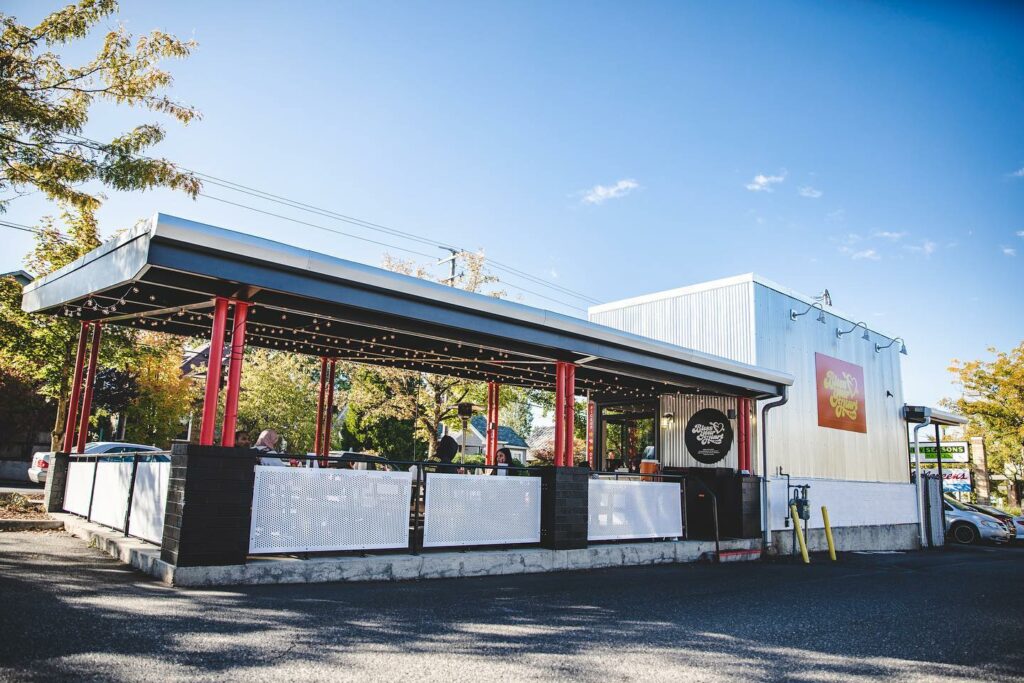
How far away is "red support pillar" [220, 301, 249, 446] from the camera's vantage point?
6.48 meters

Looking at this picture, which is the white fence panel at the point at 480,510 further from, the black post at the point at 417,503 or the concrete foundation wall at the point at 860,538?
the concrete foundation wall at the point at 860,538

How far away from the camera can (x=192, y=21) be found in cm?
1023

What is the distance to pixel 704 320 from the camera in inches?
572

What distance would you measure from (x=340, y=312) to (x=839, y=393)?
41.8ft

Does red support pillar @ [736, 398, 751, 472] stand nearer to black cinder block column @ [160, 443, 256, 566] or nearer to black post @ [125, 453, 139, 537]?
black cinder block column @ [160, 443, 256, 566]

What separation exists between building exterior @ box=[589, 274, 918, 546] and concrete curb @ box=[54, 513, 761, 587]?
12.9 ft

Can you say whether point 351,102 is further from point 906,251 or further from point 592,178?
point 906,251

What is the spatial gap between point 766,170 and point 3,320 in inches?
617

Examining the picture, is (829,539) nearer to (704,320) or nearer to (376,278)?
(704,320)

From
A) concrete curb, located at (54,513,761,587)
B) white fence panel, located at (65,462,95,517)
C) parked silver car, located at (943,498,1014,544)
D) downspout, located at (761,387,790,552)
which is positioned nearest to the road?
concrete curb, located at (54,513,761,587)

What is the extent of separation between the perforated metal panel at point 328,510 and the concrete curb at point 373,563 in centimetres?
19

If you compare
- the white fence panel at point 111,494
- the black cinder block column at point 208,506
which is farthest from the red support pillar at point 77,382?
the black cinder block column at point 208,506

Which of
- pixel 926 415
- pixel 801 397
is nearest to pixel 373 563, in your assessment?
pixel 801 397

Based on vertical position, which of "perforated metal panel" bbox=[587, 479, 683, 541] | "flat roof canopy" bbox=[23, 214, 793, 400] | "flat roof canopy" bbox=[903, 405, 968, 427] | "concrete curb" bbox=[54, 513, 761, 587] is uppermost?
"flat roof canopy" bbox=[23, 214, 793, 400]
